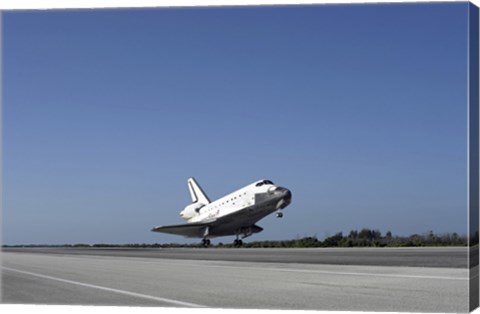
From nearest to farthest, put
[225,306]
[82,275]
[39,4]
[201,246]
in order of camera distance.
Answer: [225,306]
[39,4]
[82,275]
[201,246]

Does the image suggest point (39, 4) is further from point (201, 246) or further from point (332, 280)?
point (201, 246)

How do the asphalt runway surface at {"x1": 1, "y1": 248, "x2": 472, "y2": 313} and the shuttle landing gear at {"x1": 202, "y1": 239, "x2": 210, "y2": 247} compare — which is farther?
the shuttle landing gear at {"x1": 202, "y1": 239, "x2": 210, "y2": 247}

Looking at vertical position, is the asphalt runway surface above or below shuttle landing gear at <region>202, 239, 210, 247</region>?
below

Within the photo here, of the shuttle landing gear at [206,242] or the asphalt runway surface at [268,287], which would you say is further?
the shuttle landing gear at [206,242]

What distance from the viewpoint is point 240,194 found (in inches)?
1587

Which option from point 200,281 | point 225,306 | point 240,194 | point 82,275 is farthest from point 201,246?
point 225,306

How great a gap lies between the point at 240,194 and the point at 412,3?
27098 mm

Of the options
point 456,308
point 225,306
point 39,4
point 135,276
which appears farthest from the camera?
point 135,276

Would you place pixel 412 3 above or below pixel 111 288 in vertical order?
above

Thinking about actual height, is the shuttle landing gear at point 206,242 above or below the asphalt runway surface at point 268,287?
above

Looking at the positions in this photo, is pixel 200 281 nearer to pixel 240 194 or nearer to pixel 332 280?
pixel 332 280

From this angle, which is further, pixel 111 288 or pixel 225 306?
pixel 111 288

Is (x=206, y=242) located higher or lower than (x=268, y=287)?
higher

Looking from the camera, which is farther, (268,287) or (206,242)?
(206,242)
